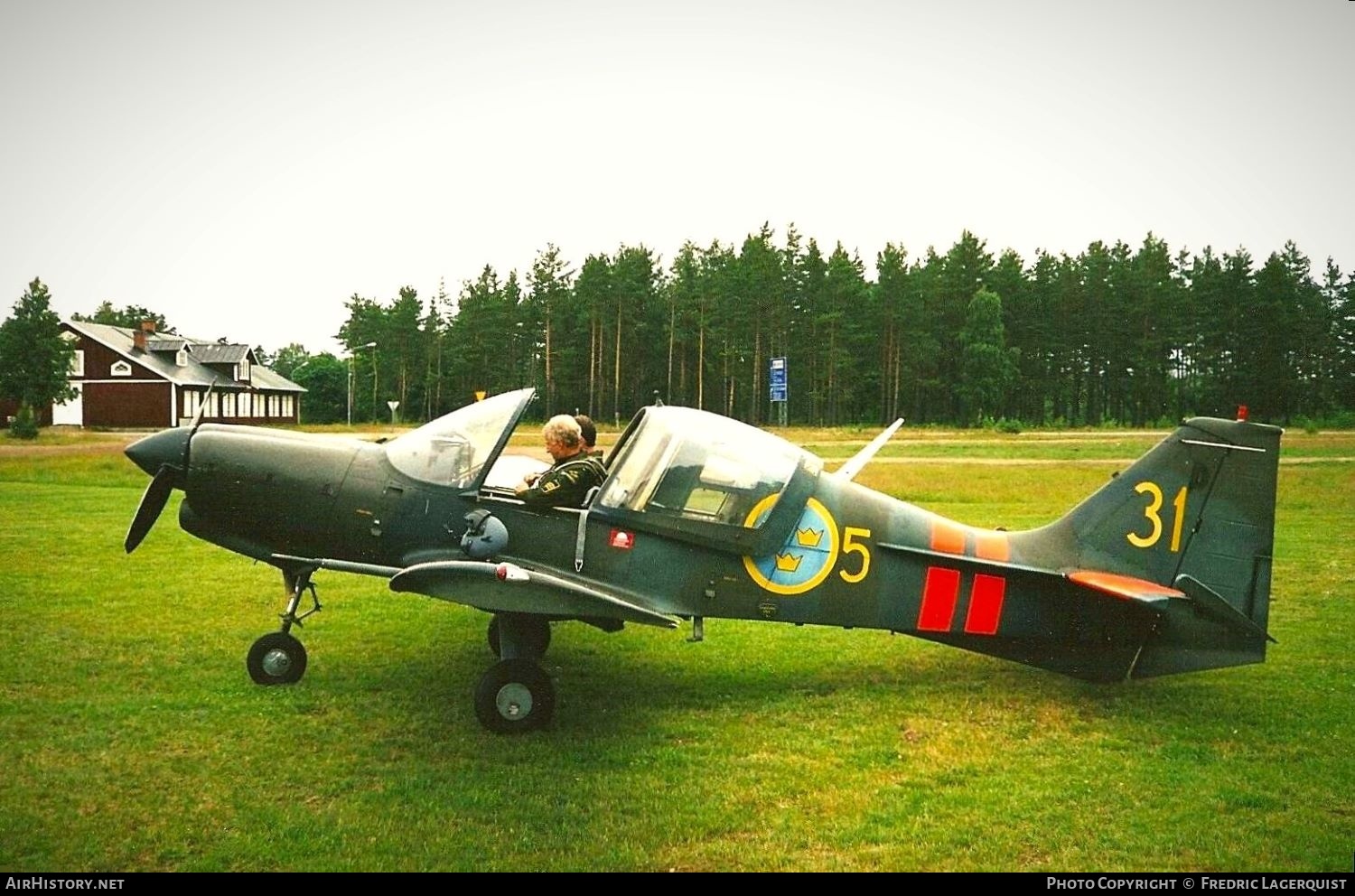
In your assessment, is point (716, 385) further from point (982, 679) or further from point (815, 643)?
point (982, 679)

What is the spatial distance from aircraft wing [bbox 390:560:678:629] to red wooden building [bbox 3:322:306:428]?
589 inches

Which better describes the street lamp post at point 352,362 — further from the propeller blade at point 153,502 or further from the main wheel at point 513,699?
the main wheel at point 513,699

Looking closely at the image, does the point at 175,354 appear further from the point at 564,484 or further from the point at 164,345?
the point at 564,484

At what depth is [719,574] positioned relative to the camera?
5.64 meters

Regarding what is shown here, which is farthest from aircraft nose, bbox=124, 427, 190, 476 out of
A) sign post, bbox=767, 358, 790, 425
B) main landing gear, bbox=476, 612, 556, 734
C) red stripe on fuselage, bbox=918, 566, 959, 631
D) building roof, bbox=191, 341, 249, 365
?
building roof, bbox=191, 341, 249, 365

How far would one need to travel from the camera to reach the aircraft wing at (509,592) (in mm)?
4652

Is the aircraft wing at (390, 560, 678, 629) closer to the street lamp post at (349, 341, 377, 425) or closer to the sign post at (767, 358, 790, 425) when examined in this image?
the sign post at (767, 358, 790, 425)

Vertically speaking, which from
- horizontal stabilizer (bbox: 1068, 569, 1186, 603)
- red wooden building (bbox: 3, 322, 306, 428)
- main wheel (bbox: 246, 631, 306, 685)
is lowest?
main wheel (bbox: 246, 631, 306, 685)

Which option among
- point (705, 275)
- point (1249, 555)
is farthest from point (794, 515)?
point (705, 275)

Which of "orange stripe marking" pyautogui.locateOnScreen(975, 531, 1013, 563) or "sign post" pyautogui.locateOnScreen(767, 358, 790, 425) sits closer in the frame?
"orange stripe marking" pyautogui.locateOnScreen(975, 531, 1013, 563)

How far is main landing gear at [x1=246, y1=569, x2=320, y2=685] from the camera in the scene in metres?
6.02

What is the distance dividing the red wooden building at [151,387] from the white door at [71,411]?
20 millimetres

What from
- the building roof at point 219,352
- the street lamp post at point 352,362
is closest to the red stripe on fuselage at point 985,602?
the street lamp post at point 352,362

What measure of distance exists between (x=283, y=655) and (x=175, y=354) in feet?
66.6
